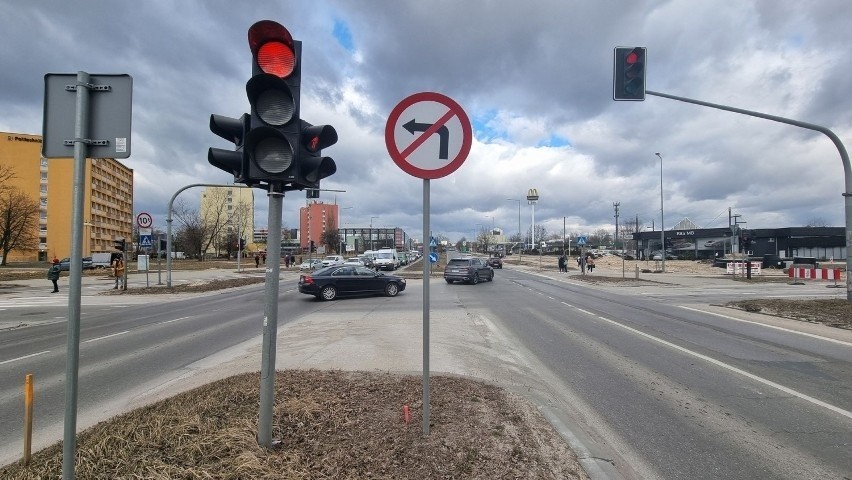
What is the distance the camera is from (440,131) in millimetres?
3729

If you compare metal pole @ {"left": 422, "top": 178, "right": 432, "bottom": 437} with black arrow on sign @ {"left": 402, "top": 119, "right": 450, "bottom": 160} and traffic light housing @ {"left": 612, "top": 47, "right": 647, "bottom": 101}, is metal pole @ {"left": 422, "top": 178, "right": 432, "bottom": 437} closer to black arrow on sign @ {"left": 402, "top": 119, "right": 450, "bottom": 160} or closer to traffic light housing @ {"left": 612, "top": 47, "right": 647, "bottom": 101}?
black arrow on sign @ {"left": 402, "top": 119, "right": 450, "bottom": 160}

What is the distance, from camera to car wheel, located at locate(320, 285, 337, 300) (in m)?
19.1

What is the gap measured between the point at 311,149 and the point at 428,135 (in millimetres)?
906

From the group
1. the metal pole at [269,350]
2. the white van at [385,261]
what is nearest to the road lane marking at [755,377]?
the metal pole at [269,350]

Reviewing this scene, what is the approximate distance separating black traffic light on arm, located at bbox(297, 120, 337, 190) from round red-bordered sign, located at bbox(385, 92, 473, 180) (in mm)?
466

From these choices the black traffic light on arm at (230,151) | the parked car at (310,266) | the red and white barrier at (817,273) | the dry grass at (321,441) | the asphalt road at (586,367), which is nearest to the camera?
the dry grass at (321,441)

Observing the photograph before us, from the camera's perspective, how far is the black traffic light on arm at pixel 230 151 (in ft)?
11.4

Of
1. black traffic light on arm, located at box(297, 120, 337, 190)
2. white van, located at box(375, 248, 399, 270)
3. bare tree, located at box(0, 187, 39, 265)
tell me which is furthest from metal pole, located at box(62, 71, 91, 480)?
bare tree, located at box(0, 187, 39, 265)

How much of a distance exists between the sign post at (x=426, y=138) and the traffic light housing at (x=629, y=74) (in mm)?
8885

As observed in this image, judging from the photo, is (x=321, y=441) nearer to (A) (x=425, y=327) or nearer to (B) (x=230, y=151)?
(A) (x=425, y=327)

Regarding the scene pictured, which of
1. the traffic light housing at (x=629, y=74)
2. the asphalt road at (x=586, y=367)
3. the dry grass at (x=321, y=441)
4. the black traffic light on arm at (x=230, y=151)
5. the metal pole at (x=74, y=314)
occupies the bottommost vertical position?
the asphalt road at (x=586, y=367)

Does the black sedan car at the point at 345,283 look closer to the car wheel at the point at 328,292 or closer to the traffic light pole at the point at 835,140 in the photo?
the car wheel at the point at 328,292

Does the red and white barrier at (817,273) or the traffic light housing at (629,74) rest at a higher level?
the traffic light housing at (629,74)

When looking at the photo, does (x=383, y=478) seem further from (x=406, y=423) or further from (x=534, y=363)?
(x=534, y=363)
